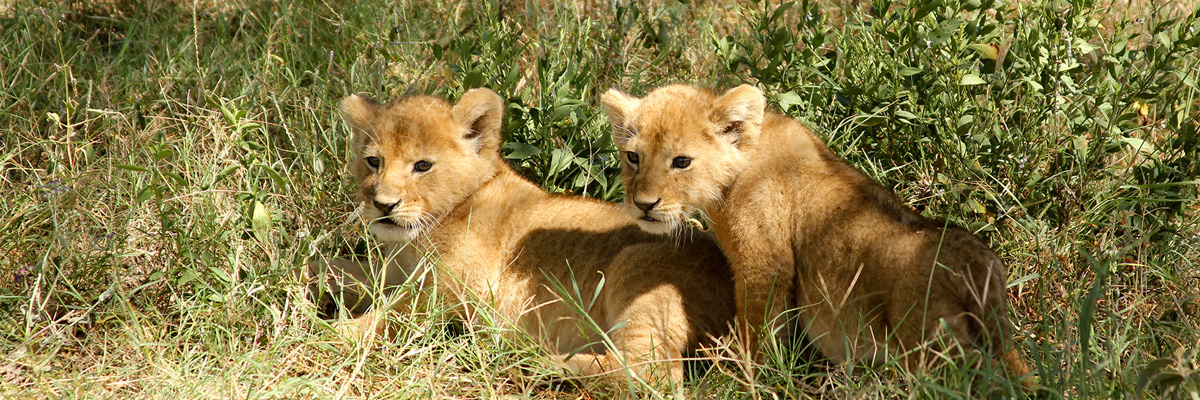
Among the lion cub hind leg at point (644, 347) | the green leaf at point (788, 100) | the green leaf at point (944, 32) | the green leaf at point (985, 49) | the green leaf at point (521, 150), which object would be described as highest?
the green leaf at point (944, 32)

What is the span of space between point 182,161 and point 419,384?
2.28 meters

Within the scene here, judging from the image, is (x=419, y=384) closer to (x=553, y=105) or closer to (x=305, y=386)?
(x=305, y=386)

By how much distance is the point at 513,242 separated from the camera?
5.05 m

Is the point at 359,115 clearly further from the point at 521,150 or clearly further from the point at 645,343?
the point at 645,343

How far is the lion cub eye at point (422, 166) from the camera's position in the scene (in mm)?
→ 5070

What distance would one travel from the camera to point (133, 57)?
22.3 ft

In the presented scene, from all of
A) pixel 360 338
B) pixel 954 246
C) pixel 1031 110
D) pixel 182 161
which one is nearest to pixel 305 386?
pixel 360 338

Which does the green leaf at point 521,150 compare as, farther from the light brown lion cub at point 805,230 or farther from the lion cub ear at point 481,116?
the light brown lion cub at point 805,230

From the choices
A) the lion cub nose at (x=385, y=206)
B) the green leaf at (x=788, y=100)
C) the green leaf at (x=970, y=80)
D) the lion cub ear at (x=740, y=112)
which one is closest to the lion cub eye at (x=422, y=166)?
the lion cub nose at (x=385, y=206)

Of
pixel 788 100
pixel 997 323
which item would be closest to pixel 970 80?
pixel 788 100

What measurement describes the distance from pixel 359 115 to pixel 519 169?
1.08 meters

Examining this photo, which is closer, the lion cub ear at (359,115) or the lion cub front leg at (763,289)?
the lion cub front leg at (763,289)

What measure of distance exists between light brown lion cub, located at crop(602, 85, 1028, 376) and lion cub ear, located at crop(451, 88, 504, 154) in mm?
697

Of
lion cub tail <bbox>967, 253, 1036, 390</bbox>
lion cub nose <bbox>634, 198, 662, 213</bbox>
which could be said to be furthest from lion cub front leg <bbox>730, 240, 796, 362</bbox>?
lion cub tail <bbox>967, 253, 1036, 390</bbox>
